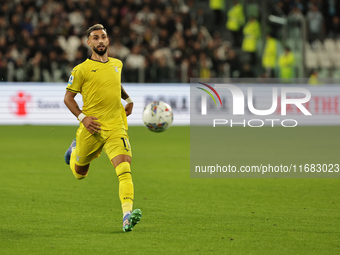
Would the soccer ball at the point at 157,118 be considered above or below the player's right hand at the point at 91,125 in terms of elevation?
below

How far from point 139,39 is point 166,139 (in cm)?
692

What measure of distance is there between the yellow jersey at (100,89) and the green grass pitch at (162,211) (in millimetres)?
1232

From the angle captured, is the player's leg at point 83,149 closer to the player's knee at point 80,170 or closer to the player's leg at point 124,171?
the player's knee at point 80,170

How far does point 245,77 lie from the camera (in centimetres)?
2384

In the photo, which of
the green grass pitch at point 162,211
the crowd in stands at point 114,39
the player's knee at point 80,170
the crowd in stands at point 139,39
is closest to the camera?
the green grass pitch at point 162,211

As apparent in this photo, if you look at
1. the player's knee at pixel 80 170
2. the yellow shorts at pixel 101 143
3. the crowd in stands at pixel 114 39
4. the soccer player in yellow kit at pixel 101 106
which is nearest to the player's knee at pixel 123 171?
the soccer player in yellow kit at pixel 101 106

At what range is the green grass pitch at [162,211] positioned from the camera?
22.2 feet

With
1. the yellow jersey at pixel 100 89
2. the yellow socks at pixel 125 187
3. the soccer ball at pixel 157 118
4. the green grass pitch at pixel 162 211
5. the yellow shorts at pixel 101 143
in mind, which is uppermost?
the yellow jersey at pixel 100 89

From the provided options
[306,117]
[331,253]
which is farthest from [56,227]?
[306,117]

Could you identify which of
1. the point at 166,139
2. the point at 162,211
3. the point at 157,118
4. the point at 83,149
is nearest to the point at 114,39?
the point at 166,139

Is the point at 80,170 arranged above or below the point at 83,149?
below

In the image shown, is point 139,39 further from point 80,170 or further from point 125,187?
point 125,187

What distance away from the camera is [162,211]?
8.76 metres

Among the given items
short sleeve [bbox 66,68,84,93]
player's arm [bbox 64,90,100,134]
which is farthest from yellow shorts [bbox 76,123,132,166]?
short sleeve [bbox 66,68,84,93]
